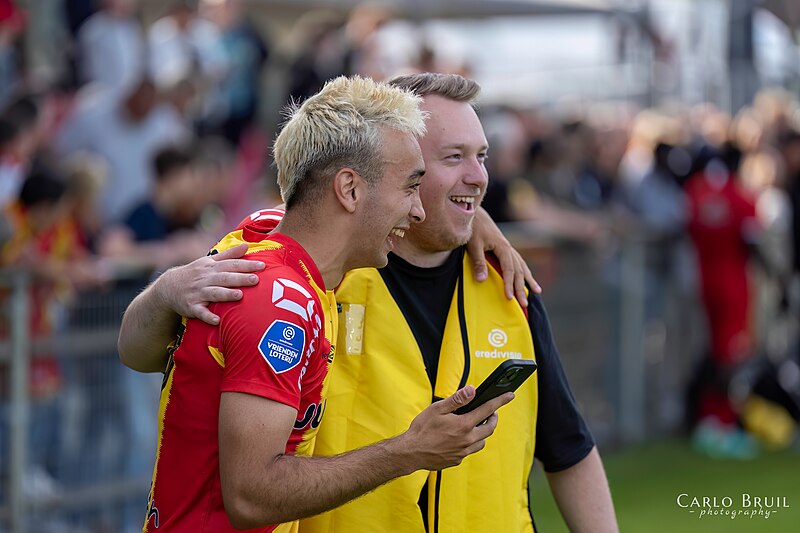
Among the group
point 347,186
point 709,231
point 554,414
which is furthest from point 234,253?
point 709,231

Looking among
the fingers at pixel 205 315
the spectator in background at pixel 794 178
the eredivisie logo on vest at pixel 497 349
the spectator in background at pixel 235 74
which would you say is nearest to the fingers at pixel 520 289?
the eredivisie logo on vest at pixel 497 349

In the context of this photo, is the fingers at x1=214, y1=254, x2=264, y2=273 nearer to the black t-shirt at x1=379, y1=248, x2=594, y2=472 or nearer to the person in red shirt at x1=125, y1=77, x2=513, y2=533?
the person in red shirt at x1=125, y1=77, x2=513, y2=533

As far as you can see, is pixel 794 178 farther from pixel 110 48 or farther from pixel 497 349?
pixel 497 349

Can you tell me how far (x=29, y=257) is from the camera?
21.9 feet

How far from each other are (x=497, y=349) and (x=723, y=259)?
780cm

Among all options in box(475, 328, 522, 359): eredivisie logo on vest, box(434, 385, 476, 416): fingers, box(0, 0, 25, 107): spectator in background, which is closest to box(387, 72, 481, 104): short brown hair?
box(475, 328, 522, 359): eredivisie logo on vest

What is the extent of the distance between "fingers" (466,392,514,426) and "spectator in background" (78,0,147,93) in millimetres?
7313

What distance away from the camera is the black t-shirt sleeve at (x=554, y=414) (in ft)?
12.2

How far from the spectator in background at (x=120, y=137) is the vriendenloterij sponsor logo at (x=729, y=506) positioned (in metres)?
4.44

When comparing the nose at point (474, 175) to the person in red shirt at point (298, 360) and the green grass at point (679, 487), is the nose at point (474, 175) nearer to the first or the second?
the person in red shirt at point (298, 360)

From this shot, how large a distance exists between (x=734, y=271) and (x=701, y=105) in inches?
251

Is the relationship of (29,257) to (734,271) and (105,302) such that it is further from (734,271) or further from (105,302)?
(734,271)

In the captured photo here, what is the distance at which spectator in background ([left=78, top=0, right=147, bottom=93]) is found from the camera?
32.5 feet

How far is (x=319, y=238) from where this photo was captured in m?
3.25
